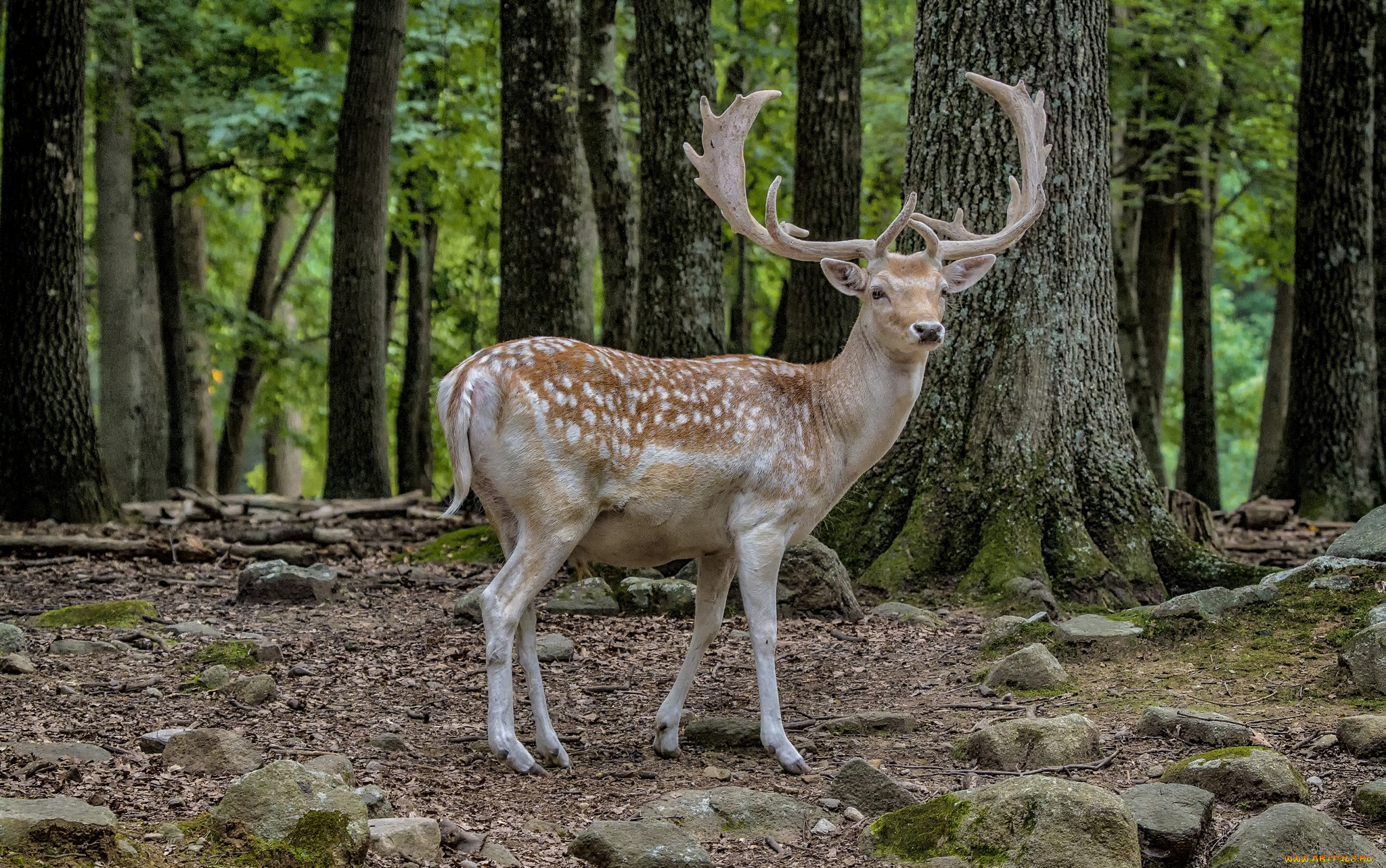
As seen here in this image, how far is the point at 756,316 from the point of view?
26.9m

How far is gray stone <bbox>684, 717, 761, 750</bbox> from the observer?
5.81m

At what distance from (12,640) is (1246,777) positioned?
18.5ft

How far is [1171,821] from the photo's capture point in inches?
173

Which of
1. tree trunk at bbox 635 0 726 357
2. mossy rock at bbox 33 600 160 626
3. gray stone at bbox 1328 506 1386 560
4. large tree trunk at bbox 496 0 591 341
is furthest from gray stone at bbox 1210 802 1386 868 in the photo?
large tree trunk at bbox 496 0 591 341

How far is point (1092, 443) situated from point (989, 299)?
1094mm

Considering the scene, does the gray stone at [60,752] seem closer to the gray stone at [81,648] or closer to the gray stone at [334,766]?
the gray stone at [334,766]

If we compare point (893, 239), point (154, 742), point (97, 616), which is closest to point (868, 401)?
point (893, 239)

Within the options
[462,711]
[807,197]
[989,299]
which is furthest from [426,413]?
[462,711]

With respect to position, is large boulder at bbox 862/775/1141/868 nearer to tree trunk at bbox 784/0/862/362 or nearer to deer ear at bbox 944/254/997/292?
deer ear at bbox 944/254/997/292

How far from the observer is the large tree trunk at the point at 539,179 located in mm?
10930

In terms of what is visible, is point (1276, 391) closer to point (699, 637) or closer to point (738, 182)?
point (738, 182)

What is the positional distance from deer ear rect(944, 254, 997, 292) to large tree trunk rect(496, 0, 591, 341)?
200 inches

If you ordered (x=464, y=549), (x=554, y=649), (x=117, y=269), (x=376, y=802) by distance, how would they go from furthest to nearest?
(x=117, y=269), (x=464, y=549), (x=554, y=649), (x=376, y=802)

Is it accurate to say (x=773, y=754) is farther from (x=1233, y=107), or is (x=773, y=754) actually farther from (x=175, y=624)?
(x=1233, y=107)
